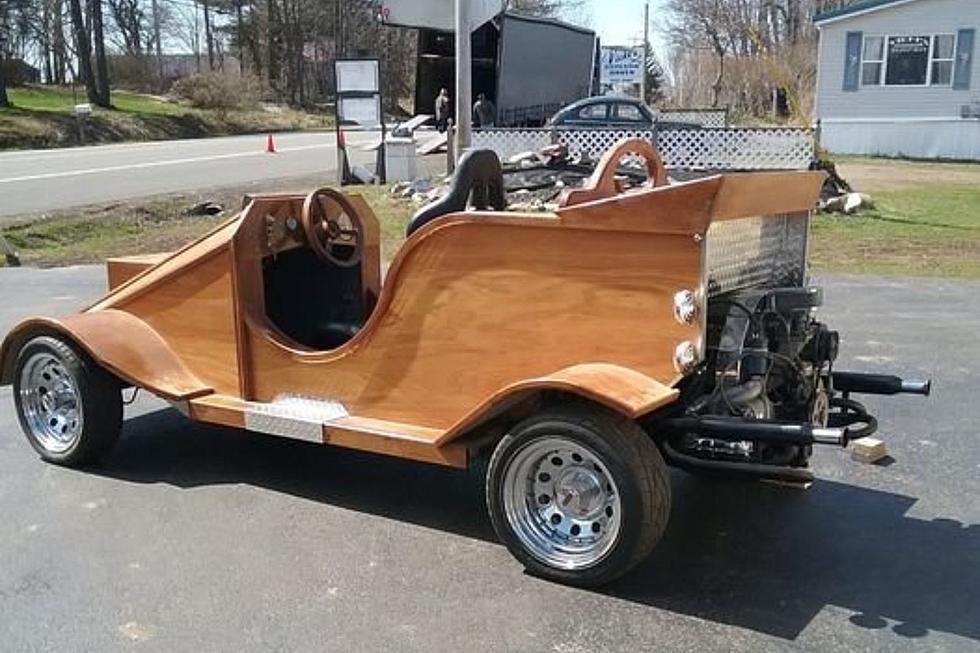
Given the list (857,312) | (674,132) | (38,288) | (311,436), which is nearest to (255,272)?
(311,436)

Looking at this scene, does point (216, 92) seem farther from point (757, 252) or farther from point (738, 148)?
point (757, 252)

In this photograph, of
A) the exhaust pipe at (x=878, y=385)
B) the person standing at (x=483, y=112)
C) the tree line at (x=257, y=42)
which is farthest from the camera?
the tree line at (x=257, y=42)

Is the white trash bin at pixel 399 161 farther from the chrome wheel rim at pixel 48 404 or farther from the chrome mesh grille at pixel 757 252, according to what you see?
the chrome mesh grille at pixel 757 252

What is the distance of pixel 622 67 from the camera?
119 feet

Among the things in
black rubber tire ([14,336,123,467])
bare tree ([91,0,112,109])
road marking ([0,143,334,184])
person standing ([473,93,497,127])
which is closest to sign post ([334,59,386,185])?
road marking ([0,143,334,184])

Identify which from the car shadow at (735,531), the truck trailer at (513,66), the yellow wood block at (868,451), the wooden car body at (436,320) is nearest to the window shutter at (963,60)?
the truck trailer at (513,66)

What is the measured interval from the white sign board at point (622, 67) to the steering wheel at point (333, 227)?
32.3 metres

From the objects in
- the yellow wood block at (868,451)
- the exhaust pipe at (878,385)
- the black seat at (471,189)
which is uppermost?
the black seat at (471,189)

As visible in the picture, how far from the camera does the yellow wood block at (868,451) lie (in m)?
5.09

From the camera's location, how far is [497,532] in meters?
3.96

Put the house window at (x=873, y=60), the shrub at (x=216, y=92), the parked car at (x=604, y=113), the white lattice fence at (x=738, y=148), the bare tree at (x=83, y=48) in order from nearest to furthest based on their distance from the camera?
the white lattice fence at (x=738, y=148) < the parked car at (x=604, y=113) < the house window at (x=873, y=60) < the bare tree at (x=83, y=48) < the shrub at (x=216, y=92)

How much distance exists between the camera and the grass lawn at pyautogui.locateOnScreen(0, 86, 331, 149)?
34.0 m

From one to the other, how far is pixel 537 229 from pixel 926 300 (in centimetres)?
637

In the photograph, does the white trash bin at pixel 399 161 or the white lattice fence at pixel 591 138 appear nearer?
the white lattice fence at pixel 591 138
